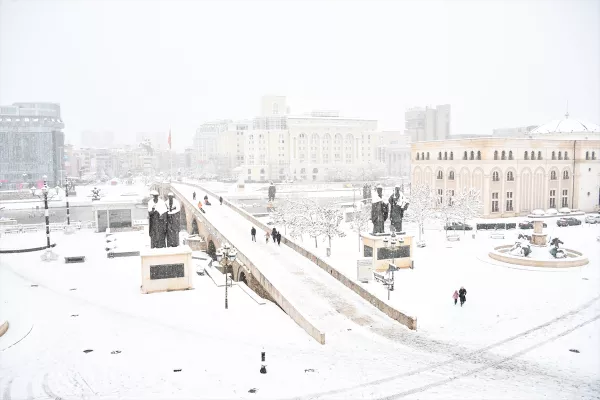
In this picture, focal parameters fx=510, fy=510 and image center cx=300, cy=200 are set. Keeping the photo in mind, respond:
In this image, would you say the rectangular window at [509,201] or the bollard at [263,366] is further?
the rectangular window at [509,201]

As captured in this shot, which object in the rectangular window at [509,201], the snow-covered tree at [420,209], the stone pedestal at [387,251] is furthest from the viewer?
the rectangular window at [509,201]

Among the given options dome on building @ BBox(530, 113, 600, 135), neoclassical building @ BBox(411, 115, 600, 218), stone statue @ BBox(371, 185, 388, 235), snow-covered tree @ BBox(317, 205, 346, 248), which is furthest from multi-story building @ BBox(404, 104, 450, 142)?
stone statue @ BBox(371, 185, 388, 235)

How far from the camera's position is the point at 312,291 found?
2248 cm

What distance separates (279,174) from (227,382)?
11141 centimetres

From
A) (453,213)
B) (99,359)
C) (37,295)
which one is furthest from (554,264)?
(37,295)

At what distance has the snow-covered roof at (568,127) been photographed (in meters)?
61.2

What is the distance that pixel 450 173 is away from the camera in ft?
181

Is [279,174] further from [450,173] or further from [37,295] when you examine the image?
[37,295]

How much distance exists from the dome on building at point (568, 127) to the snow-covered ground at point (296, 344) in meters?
39.8

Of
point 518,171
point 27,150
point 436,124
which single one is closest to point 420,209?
point 518,171

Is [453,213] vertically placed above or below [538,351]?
above

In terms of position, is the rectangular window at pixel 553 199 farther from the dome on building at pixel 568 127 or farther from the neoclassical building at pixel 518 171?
the dome on building at pixel 568 127

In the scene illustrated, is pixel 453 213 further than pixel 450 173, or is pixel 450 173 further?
pixel 450 173

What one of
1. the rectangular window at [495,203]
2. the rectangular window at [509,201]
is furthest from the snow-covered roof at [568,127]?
the rectangular window at [495,203]
